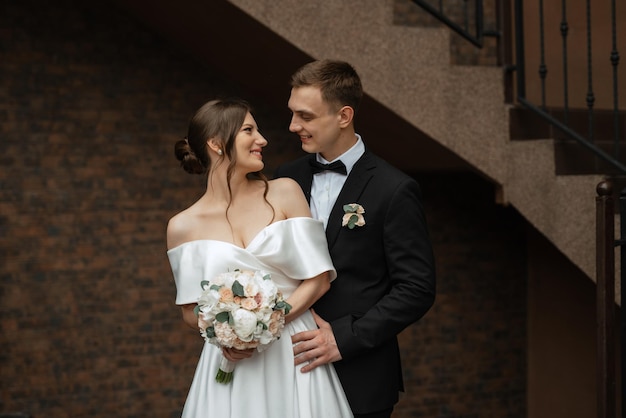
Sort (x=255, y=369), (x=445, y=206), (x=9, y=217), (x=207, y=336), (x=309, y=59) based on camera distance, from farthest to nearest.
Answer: (x=445, y=206) < (x=9, y=217) < (x=309, y=59) < (x=255, y=369) < (x=207, y=336)

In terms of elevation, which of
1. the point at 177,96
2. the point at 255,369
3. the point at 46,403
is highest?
the point at 177,96

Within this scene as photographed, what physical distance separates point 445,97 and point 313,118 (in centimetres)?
182

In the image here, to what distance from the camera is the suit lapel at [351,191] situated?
309 centimetres

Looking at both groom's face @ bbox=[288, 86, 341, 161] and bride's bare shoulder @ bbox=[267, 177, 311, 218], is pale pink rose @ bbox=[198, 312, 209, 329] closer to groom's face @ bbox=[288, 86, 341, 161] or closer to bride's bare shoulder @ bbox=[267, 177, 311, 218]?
bride's bare shoulder @ bbox=[267, 177, 311, 218]

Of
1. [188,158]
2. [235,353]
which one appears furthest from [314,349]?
[188,158]

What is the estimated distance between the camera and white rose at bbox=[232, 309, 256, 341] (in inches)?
103

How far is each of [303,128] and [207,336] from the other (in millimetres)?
783

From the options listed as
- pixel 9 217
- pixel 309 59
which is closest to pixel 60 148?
pixel 9 217

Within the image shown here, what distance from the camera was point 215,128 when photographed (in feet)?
9.61

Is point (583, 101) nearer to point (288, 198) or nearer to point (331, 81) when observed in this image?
point (331, 81)

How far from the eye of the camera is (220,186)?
297 cm

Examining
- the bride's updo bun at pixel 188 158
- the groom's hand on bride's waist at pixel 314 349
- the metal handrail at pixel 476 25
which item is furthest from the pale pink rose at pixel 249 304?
the metal handrail at pixel 476 25

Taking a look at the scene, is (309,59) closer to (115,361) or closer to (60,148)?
(60,148)

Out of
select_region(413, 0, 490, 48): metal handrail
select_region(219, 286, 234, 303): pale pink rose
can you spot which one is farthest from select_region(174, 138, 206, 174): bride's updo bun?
select_region(413, 0, 490, 48): metal handrail
